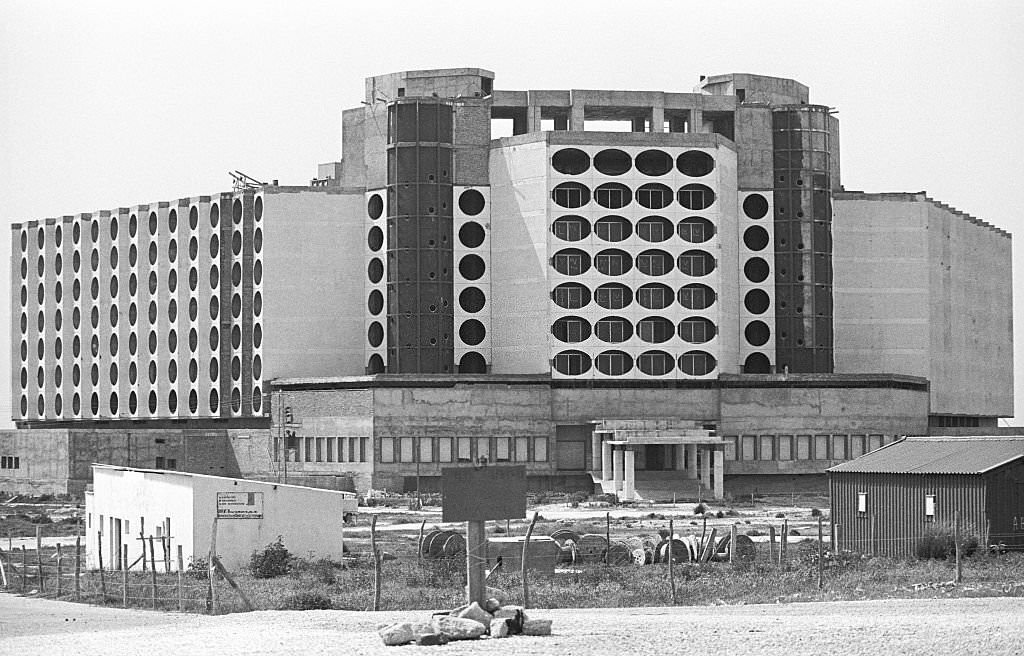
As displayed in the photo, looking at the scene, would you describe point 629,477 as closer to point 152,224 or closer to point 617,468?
point 617,468

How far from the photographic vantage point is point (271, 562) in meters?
56.0

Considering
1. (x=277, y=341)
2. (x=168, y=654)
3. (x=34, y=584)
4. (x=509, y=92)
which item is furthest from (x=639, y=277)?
(x=168, y=654)

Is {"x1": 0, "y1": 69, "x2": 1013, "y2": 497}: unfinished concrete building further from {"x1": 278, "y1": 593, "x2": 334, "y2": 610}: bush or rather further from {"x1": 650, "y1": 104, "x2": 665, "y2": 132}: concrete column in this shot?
{"x1": 278, "y1": 593, "x2": 334, "y2": 610}: bush

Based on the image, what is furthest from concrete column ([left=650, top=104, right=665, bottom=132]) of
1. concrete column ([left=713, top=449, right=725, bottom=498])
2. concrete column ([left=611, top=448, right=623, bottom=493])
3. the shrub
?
the shrub

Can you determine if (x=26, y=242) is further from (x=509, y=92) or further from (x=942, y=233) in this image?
(x=942, y=233)

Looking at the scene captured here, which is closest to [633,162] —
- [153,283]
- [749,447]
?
[749,447]

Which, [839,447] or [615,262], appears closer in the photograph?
[839,447]

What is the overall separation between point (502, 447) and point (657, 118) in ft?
97.1

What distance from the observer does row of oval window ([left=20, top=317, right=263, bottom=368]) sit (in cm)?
14457

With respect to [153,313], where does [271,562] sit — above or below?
below

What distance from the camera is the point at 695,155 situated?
135m

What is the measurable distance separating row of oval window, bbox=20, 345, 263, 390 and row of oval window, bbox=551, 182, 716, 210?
96.1ft

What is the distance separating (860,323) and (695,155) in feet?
77.0

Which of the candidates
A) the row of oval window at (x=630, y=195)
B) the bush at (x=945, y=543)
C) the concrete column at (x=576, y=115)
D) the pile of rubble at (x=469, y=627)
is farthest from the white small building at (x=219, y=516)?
the concrete column at (x=576, y=115)
